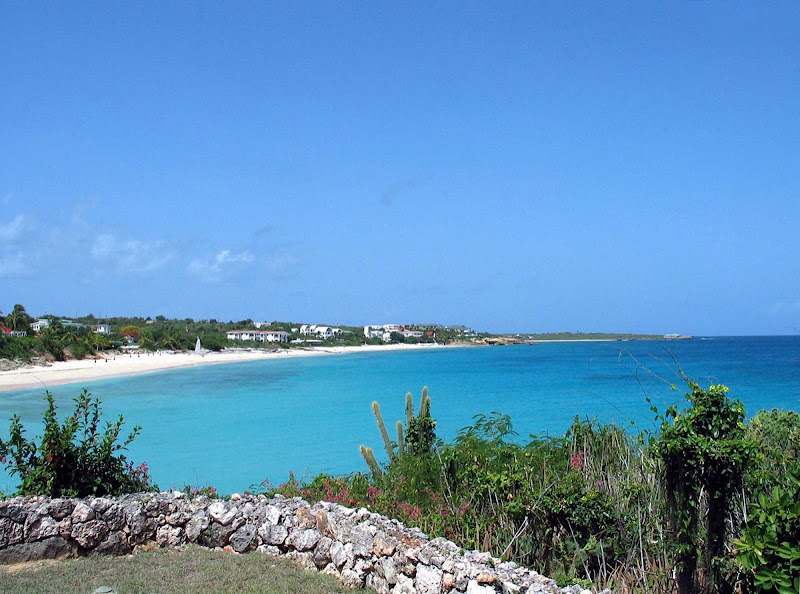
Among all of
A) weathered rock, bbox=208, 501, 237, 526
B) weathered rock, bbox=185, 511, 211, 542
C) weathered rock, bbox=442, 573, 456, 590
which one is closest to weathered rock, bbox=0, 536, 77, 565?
weathered rock, bbox=185, 511, 211, 542

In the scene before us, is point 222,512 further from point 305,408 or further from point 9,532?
point 305,408

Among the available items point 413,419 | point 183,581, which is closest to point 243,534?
point 183,581

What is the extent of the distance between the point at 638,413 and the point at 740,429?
2099cm

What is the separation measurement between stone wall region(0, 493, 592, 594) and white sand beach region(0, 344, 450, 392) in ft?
86.7

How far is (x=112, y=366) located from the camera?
58781 mm

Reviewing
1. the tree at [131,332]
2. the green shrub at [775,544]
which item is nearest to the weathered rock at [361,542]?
the green shrub at [775,544]

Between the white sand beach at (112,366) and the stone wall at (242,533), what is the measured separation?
26.4 meters

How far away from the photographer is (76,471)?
7.48 m

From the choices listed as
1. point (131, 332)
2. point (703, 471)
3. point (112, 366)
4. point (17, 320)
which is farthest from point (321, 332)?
point (703, 471)

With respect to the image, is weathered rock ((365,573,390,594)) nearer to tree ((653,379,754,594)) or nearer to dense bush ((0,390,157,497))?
tree ((653,379,754,594))

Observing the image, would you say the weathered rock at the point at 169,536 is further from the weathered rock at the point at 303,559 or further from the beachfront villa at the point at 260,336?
the beachfront villa at the point at 260,336

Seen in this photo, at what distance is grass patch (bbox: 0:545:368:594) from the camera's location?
5.91m

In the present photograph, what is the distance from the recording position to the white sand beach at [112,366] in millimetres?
43562

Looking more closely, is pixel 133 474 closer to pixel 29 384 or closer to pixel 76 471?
pixel 76 471
